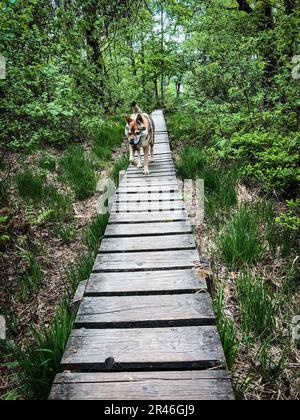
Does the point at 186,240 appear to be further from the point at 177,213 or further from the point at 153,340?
the point at 153,340

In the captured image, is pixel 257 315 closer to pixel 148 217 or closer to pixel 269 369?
pixel 269 369

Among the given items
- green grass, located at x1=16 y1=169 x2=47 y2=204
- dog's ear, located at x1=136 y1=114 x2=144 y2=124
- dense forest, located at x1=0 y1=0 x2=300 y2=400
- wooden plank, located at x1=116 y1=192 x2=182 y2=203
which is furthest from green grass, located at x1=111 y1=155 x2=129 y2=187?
green grass, located at x1=16 y1=169 x2=47 y2=204

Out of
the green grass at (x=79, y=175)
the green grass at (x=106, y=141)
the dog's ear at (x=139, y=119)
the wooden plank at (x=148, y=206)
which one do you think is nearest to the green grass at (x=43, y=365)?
the wooden plank at (x=148, y=206)

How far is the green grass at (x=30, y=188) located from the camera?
4.64 meters

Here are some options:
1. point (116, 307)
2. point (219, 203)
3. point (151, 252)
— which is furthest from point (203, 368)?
point (219, 203)

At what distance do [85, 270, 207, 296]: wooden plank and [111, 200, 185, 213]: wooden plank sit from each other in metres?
1.58

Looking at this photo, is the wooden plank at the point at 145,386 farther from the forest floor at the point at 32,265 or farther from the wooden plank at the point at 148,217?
the wooden plank at the point at 148,217

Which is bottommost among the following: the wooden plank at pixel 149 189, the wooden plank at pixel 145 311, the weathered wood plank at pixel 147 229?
the wooden plank at pixel 145 311

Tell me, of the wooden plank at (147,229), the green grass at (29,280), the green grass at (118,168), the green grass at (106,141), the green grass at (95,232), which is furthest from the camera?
the green grass at (106,141)

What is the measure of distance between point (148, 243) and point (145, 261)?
1.27ft

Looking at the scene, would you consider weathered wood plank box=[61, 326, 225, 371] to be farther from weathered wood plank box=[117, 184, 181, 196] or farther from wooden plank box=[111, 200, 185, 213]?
weathered wood plank box=[117, 184, 181, 196]

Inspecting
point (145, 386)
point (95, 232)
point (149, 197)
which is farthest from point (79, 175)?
point (145, 386)

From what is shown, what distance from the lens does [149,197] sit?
4.61 m

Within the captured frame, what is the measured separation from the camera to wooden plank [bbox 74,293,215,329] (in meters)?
2.11
